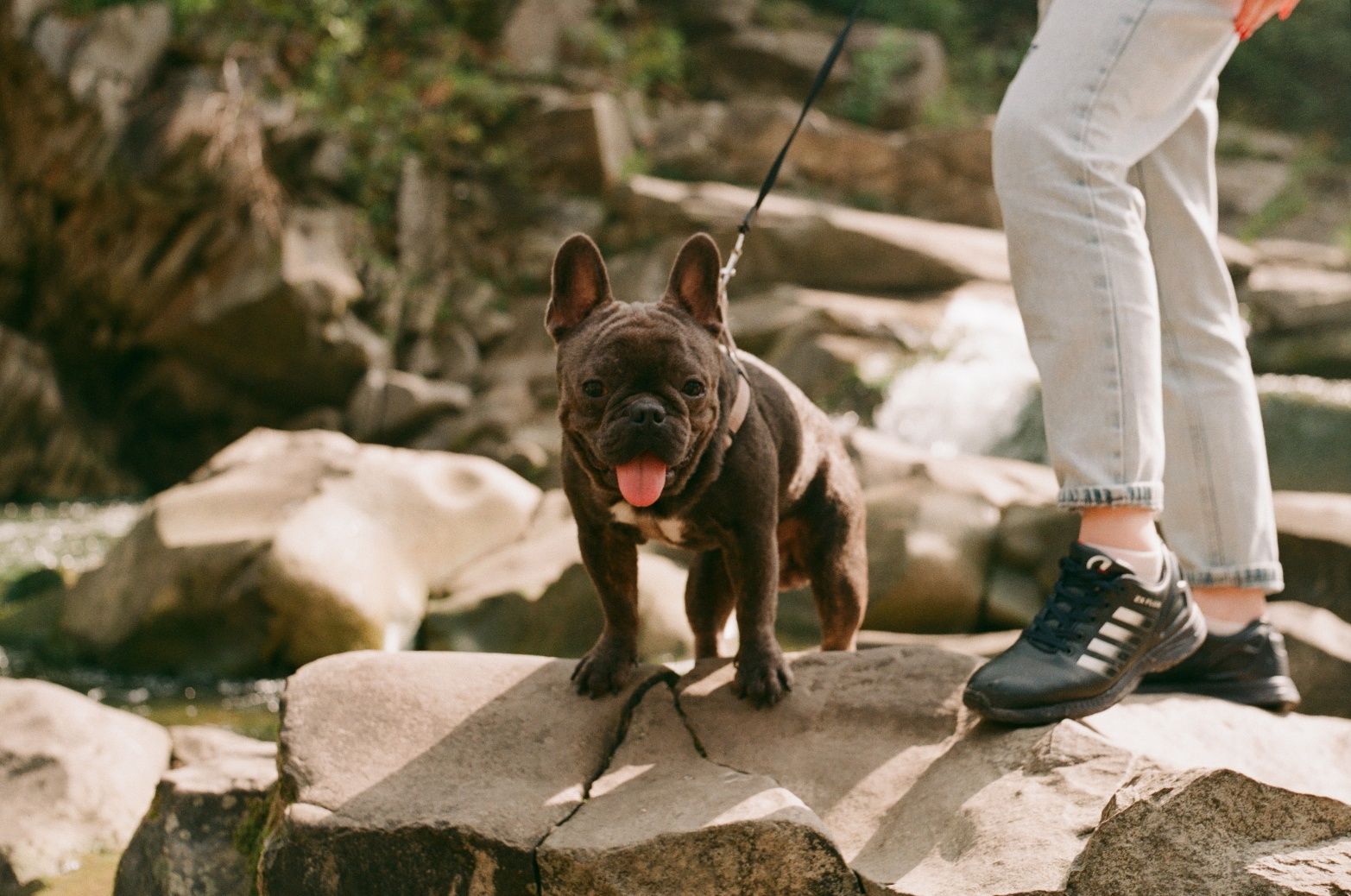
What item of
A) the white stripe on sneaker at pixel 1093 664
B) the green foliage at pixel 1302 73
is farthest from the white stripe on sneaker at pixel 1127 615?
the green foliage at pixel 1302 73

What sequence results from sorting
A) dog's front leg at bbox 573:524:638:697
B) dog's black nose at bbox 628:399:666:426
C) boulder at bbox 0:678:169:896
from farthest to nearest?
1. boulder at bbox 0:678:169:896
2. dog's front leg at bbox 573:524:638:697
3. dog's black nose at bbox 628:399:666:426

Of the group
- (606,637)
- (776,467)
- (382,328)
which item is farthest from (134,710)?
(382,328)

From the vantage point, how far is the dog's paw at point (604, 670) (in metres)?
2.96

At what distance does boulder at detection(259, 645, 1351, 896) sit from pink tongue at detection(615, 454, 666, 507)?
0.59m

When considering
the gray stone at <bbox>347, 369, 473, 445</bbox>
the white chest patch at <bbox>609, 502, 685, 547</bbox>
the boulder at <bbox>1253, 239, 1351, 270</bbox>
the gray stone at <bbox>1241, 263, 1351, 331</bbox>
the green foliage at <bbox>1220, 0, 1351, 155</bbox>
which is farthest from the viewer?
the green foliage at <bbox>1220, 0, 1351, 155</bbox>

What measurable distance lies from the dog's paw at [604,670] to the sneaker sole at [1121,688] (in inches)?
32.9

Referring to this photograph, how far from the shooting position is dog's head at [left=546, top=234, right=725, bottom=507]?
2.65 meters

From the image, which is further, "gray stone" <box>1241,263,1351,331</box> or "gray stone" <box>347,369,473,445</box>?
"gray stone" <box>347,369,473,445</box>

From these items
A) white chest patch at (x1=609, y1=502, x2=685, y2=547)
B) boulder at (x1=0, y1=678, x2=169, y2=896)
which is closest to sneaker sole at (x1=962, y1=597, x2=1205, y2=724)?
white chest patch at (x1=609, y1=502, x2=685, y2=547)

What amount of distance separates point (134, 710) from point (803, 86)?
44.7 ft

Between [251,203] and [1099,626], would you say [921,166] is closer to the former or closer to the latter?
[251,203]

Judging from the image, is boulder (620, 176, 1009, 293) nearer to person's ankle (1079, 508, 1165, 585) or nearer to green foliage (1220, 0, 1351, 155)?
green foliage (1220, 0, 1351, 155)

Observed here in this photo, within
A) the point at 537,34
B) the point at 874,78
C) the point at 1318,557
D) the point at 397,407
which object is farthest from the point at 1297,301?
the point at 537,34

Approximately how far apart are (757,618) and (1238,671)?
132 cm
